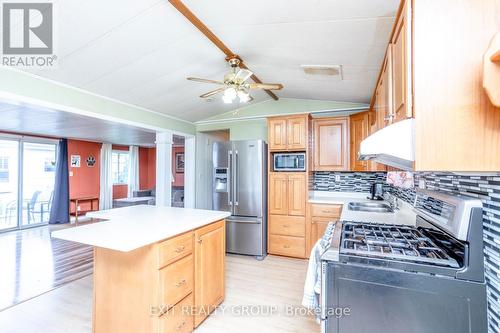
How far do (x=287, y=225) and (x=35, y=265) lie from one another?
3.62 metres

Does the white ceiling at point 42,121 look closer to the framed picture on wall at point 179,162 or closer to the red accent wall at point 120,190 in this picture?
the red accent wall at point 120,190

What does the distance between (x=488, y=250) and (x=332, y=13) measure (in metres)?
1.62

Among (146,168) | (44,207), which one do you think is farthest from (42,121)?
(146,168)

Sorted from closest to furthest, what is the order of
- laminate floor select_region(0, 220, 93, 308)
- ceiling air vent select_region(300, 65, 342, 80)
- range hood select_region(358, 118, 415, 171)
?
range hood select_region(358, 118, 415, 171), ceiling air vent select_region(300, 65, 342, 80), laminate floor select_region(0, 220, 93, 308)

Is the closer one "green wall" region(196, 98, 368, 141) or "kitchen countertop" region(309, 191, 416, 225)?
"kitchen countertop" region(309, 191, 416, 225)

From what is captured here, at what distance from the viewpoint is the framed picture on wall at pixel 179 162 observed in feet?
30.0

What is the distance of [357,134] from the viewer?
368 cm

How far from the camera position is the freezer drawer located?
12.4 ft

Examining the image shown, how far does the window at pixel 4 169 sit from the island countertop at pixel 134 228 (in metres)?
5.07

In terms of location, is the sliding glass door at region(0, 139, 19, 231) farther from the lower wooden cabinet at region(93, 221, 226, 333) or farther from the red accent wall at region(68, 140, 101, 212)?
the lower wooden cabinet at region(93, 221, 226, 333)

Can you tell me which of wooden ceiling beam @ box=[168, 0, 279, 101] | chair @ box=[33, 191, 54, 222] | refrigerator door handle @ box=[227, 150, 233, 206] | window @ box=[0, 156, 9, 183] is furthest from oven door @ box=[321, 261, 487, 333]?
chair @ box=[33, 191, 54, 222]

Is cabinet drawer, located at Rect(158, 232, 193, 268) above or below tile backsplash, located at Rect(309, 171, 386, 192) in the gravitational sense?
below

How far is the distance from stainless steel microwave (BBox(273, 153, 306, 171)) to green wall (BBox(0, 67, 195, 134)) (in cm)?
204

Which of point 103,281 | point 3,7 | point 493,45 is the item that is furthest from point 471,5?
point 3,7
